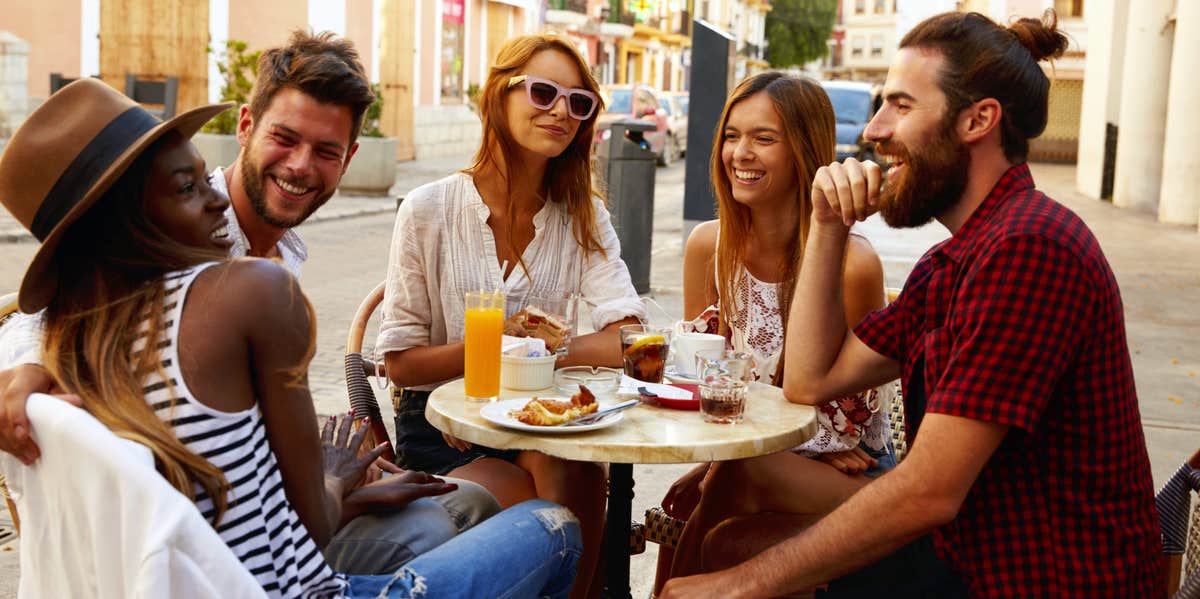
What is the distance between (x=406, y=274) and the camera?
322 cm

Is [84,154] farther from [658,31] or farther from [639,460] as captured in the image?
[658,31]

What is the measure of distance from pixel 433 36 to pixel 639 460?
24.6 metres

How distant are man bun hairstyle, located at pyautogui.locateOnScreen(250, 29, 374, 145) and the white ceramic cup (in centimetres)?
93

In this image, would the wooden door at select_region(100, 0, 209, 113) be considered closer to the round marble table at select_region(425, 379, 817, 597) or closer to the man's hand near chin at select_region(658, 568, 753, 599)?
the round marble table at select_region(425, 379, 817, 597)

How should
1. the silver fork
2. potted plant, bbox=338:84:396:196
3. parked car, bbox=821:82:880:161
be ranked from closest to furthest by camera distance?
the silver fork → potted plant, bbox=338:84:396:196 → parked car, bbox=821:82:880:161

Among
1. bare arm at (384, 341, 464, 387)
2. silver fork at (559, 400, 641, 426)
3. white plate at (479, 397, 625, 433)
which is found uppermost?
silver fork at (559, 400, 641, 426)

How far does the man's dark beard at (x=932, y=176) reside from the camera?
2295mm

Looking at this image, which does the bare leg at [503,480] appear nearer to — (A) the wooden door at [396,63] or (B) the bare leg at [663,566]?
(B) the bare leg at [663,566]

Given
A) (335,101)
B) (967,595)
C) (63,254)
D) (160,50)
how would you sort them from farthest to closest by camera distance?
(160,50), (335,101), (967,595), (63,254)

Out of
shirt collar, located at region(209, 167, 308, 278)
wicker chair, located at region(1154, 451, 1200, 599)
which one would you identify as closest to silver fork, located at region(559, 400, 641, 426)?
shirt collar, located at region(209, 167, 308, 278)

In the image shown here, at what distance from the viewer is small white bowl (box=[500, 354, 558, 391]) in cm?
272

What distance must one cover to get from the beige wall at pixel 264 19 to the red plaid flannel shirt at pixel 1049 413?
18.1m

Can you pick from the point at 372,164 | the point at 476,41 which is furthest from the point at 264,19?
the point at 476,41

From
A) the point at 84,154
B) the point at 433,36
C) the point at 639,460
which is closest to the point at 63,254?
the point at 84,154
